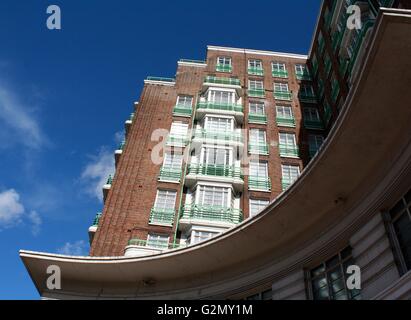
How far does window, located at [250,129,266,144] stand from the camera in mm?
30734

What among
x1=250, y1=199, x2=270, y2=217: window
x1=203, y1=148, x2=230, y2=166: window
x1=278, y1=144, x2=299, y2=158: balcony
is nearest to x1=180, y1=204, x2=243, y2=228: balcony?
x1=250, y1=199, x2=270, y2=217: window

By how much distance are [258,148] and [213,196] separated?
685 centimetres

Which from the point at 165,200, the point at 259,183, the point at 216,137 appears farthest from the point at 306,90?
the point at 165,200

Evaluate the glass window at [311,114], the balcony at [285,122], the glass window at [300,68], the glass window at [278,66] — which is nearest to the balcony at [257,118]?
the balcony at [285,122]

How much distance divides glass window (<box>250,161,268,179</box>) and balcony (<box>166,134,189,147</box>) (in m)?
5.64

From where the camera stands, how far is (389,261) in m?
8.54

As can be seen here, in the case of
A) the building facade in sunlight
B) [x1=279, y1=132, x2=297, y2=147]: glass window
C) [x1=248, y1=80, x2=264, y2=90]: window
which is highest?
[x1=248, y1=80, x2=264, y2=90]: window

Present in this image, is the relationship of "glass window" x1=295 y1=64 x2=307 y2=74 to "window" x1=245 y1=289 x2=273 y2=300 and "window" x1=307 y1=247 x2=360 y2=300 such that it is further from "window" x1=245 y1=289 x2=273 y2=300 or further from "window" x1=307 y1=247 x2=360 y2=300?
"window" x1=307 y1=247 x2=360 y2=300

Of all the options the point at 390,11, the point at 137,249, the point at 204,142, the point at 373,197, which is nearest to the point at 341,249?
the point at 373,197

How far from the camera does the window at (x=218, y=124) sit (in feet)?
100

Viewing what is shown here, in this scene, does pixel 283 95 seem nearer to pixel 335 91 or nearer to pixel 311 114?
pixel 311 114

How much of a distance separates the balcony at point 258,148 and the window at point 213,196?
523cm

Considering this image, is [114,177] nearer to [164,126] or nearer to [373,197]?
[164,126]

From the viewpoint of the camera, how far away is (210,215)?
24.2 metres
